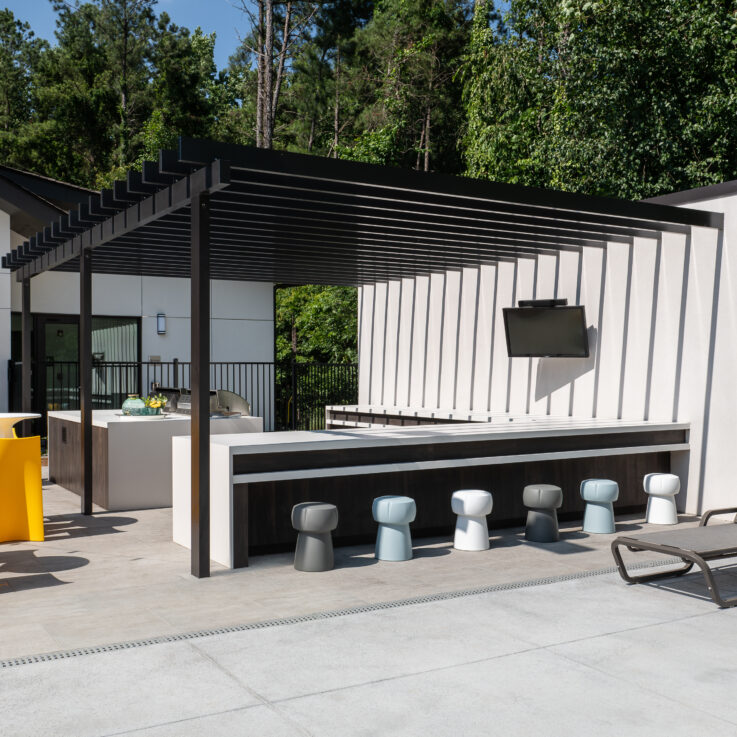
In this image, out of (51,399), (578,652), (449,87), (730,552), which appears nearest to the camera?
(578,652)

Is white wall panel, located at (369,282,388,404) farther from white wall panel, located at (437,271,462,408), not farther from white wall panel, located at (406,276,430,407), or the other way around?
white wall panel, located at (437,271,462,408)

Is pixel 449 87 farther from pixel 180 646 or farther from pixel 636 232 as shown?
pixel 180 646

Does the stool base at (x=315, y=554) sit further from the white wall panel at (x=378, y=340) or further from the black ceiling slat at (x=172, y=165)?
the white wall panel at (x=378, y=340)

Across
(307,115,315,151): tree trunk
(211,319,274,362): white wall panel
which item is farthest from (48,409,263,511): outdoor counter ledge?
(307,115,315,151): tree trunk

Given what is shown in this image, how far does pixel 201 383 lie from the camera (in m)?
5.70

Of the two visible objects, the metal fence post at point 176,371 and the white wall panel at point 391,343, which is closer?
the white wall panel at point 391,343

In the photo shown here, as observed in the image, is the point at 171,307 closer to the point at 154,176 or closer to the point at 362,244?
the point at 362,244

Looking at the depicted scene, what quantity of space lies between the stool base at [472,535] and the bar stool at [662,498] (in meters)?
1.86

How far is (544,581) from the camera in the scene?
558 centimetres

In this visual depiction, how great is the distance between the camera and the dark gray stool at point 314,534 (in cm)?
577

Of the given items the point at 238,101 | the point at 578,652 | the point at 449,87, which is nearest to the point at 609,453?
the point at 578,652

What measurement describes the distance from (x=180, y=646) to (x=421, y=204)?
154 inches

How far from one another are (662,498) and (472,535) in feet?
6.89

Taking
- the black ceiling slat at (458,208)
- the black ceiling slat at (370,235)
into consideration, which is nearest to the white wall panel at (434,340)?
the black ceiling slat at (370,235)
